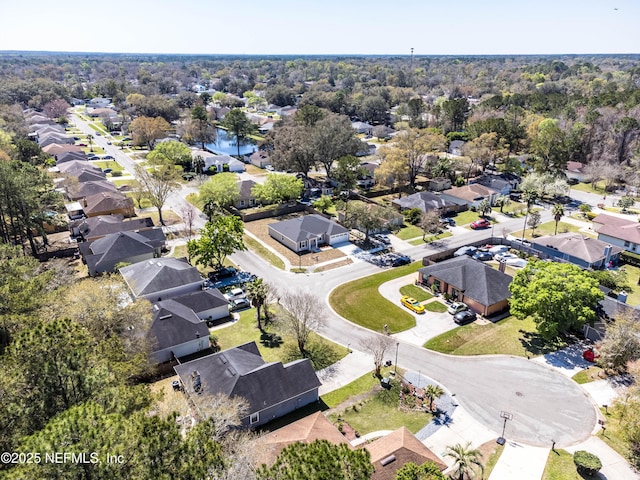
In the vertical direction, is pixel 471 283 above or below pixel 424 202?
below

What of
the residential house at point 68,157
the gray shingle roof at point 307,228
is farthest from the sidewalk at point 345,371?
the residential house at point 68,157

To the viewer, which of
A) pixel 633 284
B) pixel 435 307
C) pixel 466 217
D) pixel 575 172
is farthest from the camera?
pixel 575 172

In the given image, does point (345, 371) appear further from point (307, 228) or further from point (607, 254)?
point (607, 254)

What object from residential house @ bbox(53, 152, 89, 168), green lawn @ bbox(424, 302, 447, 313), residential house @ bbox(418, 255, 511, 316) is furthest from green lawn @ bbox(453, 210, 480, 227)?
residential house @ bbox(53, 152, 89, 168)

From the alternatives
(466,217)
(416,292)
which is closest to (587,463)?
(416,292)

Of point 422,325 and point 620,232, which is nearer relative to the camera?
point 422,325

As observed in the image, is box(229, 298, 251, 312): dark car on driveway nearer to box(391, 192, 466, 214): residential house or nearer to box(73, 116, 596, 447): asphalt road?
box(73, 116, 596, 447): asphalt road

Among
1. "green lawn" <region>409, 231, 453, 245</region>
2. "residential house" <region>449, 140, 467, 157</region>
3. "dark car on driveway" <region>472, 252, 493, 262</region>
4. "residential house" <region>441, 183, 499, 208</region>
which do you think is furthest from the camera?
"residential house" <region>449, 140, 467, 157</region>
